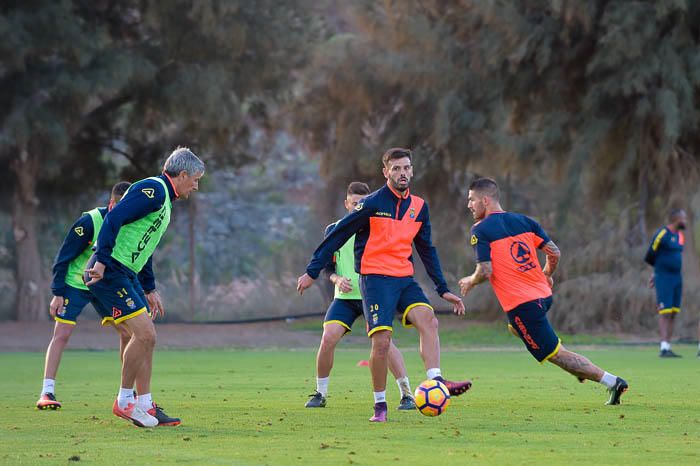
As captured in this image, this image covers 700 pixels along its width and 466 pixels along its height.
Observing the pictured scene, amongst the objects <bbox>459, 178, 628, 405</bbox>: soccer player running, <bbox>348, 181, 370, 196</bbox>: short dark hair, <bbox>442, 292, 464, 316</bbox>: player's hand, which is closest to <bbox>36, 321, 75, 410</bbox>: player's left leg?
<bbox>348, 181, 370, 196</bbox>: short dark hair

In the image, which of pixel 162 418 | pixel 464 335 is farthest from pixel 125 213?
pixel 464 335

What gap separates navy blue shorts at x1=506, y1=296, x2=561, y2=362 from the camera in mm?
11227

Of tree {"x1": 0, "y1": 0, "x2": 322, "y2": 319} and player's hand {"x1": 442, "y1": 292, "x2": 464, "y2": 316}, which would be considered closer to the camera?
player's hand {"x1": 442, "y1": 292, "x2": 464, "y2": 316}

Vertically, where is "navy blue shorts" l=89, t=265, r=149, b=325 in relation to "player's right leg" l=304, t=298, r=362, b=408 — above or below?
above

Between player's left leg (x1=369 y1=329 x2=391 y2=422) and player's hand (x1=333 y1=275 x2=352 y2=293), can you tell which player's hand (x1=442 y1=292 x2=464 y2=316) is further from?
player's hand (x1=333 y1=275 x2=352 y2=293)

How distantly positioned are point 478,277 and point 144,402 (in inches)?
123

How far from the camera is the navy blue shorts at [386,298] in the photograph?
10375 mm

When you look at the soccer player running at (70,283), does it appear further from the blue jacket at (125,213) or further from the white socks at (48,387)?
the blue jacket at (125,213)

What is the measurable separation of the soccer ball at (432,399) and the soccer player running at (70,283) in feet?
10.4

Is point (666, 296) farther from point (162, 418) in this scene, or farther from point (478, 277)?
point (162, 418)

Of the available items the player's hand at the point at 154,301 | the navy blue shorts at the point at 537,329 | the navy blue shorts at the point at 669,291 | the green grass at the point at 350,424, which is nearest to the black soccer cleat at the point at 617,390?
the green grass at the point at 350,424

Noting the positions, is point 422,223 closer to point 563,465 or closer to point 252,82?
point 563,465

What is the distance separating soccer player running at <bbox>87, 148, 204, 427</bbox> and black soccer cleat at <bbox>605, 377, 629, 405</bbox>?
4.02 m

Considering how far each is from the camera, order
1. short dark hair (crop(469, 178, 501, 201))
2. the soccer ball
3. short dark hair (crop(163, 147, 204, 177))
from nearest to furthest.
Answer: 1. the soccer ball
2. short dark hair (crop(163, 147, 204, 177))
3. short dark hair (crop(469, 178, 501, 201))
